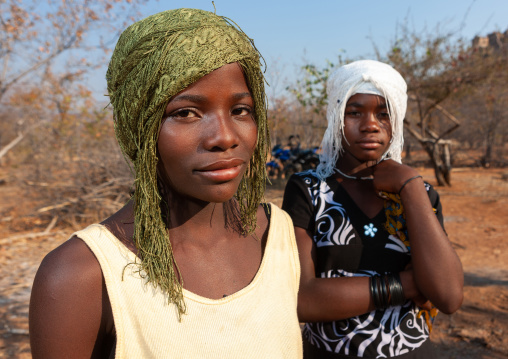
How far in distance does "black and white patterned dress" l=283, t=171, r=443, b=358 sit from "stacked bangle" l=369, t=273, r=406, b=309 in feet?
0.27

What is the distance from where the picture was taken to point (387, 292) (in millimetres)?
1302

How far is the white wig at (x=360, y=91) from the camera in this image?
1535 mm

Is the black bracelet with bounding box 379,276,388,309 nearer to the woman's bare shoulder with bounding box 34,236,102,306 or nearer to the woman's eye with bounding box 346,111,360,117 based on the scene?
the woman's eye with bounding box 346,111,360,117

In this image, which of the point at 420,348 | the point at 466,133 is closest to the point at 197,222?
the point at 420,348

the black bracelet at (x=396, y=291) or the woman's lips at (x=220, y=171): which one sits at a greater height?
the woman's lips at (x=220, y=171)

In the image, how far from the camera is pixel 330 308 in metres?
1.30

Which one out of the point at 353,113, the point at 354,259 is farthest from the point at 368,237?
the point at 353,113

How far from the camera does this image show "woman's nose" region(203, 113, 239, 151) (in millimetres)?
867

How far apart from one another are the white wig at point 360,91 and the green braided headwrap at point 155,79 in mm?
713

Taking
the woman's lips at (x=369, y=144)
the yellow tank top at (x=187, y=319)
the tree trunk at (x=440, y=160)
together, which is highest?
the woman's lips at (x=369, y=144)

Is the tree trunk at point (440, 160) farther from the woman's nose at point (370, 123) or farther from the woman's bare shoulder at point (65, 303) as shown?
the woman's bare shoulder at point (65, 303)

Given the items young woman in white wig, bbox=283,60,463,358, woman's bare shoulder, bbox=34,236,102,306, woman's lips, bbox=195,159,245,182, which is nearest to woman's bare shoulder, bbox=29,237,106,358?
woman's bare shoulder, bbox=34,236,102,306

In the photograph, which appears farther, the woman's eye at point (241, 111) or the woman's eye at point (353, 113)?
the woman's eye at point (353, 113)

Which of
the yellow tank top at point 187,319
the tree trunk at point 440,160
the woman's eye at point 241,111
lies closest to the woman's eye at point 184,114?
the woman's eye at point 241,111
